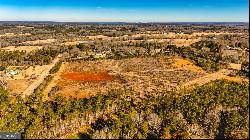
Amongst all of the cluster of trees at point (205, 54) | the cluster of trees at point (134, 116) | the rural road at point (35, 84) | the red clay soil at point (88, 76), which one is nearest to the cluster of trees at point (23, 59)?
the rural road at point (35, 84)

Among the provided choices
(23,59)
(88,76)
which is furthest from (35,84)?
(23,59)

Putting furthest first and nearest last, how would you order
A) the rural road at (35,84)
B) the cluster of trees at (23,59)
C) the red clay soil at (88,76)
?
the cluster of trees at (23,59)
the red clay soil at (88,76)
the rural road at (35,84)

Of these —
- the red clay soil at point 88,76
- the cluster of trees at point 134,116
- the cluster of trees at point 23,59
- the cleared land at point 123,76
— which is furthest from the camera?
the cluster of trees at point 23,59

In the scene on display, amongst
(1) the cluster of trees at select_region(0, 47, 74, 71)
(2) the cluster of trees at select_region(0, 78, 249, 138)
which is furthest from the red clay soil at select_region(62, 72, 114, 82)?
(2) the cluster of trees at select_region(0, 78, 249, 138)

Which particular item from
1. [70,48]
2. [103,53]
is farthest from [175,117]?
[70,48]

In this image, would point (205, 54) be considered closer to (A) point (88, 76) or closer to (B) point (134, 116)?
(A) point (88, 76)

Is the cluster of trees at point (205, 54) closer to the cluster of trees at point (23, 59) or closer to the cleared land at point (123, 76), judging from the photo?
the cleared land at point (123, 76)

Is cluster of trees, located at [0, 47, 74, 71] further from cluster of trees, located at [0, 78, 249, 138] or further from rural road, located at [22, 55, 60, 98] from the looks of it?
cluster of trees, located at [0, 78, 249, 138]
